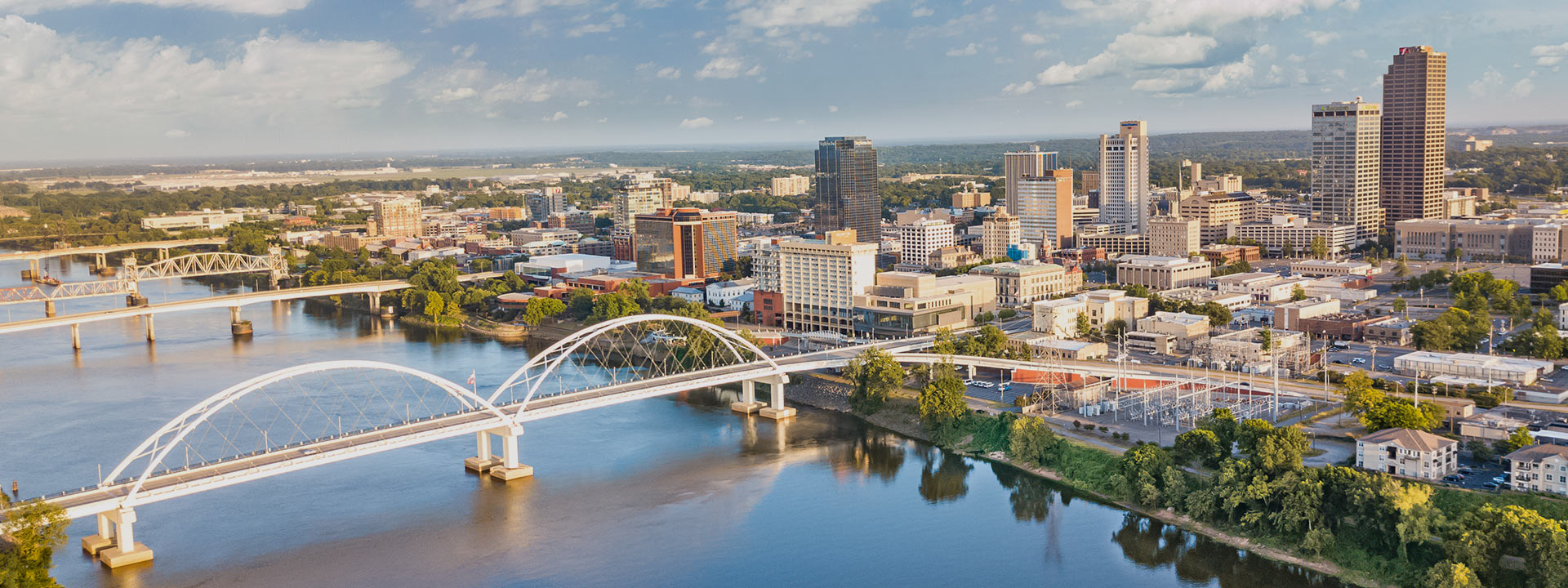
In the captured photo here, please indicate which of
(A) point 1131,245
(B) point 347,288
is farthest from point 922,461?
(A) point 1131,245

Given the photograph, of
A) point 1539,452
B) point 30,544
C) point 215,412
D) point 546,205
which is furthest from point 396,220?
point 1539,452

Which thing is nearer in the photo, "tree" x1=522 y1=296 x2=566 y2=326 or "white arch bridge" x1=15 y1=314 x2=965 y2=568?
"white arch bridge" x1=15 y1=314 x2=965 y2=568

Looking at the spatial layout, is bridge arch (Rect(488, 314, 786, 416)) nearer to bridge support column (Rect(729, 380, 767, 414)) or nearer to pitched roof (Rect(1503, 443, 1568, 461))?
bridge support column (Rect(729, 380, 767, 414))

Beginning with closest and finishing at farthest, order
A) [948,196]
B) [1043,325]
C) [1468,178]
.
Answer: [1043,325]
[1468,178]
[948,196]

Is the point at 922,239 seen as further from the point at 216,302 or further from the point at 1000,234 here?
the point at 216,302

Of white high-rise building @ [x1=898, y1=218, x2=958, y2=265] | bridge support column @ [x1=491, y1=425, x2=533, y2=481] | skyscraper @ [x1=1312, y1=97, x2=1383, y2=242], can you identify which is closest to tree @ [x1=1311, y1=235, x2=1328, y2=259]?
skyscraper @ [x1=1312, y1=97, x2=1383, y2=242]

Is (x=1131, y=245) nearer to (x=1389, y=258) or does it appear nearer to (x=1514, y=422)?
(x=1389, y=258)
